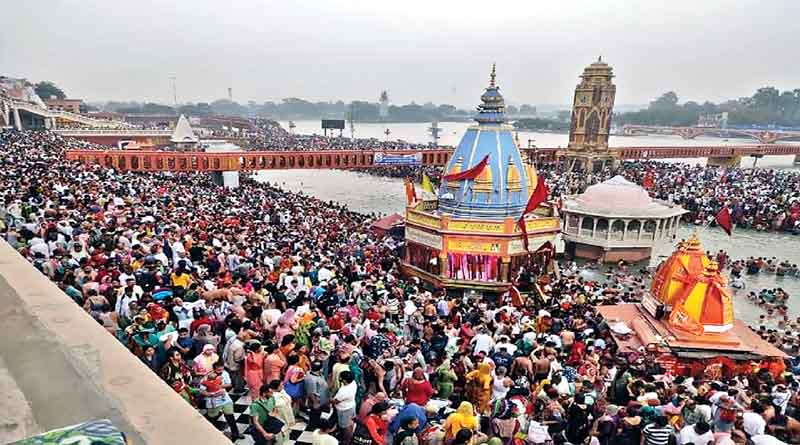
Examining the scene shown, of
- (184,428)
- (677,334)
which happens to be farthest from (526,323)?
(184,428)

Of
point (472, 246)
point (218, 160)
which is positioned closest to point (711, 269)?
point (472, 246)

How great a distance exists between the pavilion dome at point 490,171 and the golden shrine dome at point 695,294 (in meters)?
5.97

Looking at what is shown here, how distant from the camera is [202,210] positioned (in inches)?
634

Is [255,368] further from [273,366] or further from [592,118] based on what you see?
[592,118]

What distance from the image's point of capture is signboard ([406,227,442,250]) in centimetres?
1461

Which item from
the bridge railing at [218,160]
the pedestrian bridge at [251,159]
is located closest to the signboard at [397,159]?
the pedestrian bridge at [251,159]

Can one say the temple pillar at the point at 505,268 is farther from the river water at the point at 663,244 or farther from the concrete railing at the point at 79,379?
the concrete railing at the point at 79,379

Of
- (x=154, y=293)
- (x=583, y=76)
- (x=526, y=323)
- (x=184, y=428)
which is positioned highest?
(x=583, y=76)

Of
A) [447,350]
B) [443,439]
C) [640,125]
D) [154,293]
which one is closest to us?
[443,439]

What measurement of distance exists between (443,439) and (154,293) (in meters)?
4.24

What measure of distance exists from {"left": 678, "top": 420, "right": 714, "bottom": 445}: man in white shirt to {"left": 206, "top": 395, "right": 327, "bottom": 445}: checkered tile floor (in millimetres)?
3295

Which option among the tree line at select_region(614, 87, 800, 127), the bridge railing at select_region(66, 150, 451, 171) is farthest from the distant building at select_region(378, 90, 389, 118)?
the bridge railing at select_region(66, 150, 451, 171)

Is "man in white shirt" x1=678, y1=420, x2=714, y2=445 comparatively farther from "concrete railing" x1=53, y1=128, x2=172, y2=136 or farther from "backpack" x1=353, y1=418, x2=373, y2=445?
"concrete railing" x1=53, y1=128, x2=172, y2=136

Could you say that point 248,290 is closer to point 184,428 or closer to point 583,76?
point 184,428
